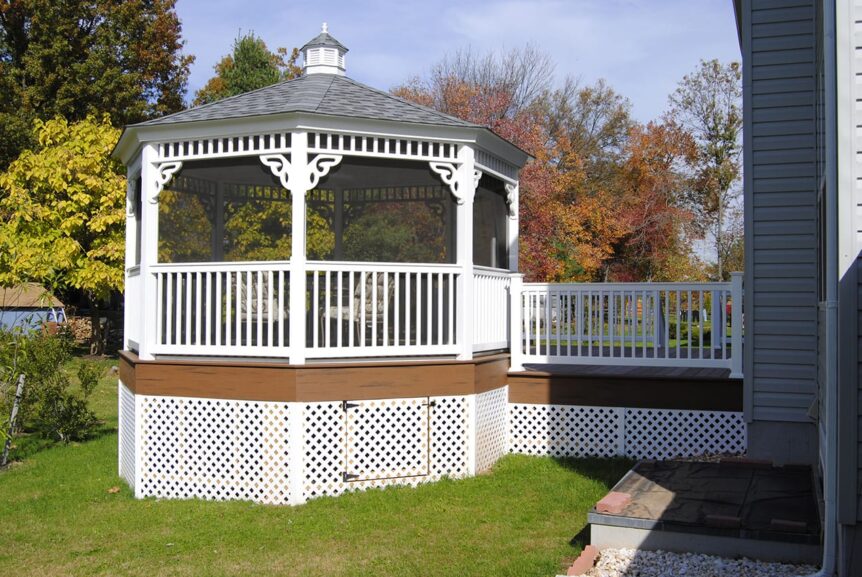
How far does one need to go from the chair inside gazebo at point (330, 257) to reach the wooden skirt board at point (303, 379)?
0.70 ft

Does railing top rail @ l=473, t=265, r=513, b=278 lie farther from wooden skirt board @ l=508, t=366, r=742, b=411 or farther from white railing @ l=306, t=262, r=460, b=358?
wooden skirt board @ l=508, t=366, r=742, b=411

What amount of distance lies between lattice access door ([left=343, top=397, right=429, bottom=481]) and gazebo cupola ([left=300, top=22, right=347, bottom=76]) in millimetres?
4861

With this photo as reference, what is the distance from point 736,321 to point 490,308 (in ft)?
8.93

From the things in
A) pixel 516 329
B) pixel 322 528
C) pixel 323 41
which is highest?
pixel 323 41

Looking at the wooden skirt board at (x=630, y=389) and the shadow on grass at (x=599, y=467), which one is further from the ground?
the wooden skirt board at (x=630, y=389)

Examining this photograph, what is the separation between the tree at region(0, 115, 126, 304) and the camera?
20.4 metres

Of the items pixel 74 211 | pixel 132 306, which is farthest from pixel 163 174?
pixel 74 211

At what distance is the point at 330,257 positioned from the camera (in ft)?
55.1

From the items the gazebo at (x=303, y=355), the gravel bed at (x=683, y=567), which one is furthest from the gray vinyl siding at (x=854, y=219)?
the gazebo at (x=303, y=355)

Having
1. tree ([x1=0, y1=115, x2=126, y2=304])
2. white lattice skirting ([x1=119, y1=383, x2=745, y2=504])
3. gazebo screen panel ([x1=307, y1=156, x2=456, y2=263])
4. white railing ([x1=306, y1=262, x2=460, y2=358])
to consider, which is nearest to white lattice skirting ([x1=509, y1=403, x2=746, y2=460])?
white lattice skirting ([x1=119, y1=383, x2=745, y2=504])

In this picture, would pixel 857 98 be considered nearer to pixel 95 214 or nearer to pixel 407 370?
pixel 407 370

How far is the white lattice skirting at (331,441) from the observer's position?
8070 mm

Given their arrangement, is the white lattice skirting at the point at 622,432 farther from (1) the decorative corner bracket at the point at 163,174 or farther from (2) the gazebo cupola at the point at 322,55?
(2) the gazebo cupola at the point at 322,55

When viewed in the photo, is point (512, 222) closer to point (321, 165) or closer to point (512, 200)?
point (512, 200)
